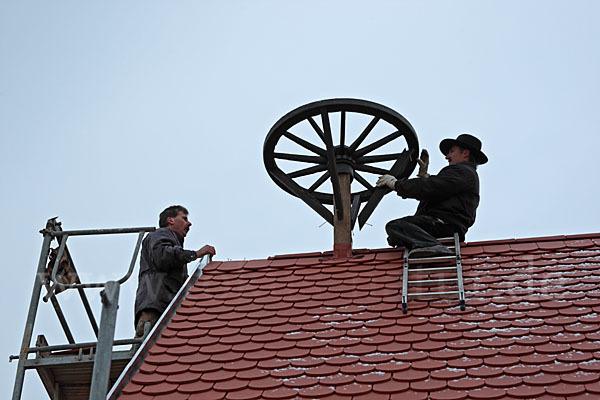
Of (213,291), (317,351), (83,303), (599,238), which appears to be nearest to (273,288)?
(213,291)

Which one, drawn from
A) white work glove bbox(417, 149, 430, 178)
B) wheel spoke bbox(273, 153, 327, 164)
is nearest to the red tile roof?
white work glove bbox(417, 149, 430, 178)

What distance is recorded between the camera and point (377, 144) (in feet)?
30.8

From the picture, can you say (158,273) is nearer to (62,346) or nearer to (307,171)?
(62,346)

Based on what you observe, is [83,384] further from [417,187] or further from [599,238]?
[599,238]

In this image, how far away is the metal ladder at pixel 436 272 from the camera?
7.16 meters

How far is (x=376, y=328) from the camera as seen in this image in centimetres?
692

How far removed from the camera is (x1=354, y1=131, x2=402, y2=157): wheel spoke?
9.27 meters

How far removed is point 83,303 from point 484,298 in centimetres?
414

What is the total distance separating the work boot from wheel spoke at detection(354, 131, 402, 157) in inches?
70.7

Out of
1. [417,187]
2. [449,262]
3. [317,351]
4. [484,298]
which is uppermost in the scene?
[417,187]

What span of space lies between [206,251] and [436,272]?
257 cm

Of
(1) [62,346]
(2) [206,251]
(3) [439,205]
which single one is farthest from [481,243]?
(1) [62,346]

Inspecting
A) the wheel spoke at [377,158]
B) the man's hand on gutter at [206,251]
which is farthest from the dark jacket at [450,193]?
the man's hand on gutter at [206,251]

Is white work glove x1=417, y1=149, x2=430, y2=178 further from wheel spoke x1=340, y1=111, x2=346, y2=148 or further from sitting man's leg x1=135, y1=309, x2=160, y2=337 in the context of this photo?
sitting man's leg x1=135, y1=309, x2=160, y2=337
